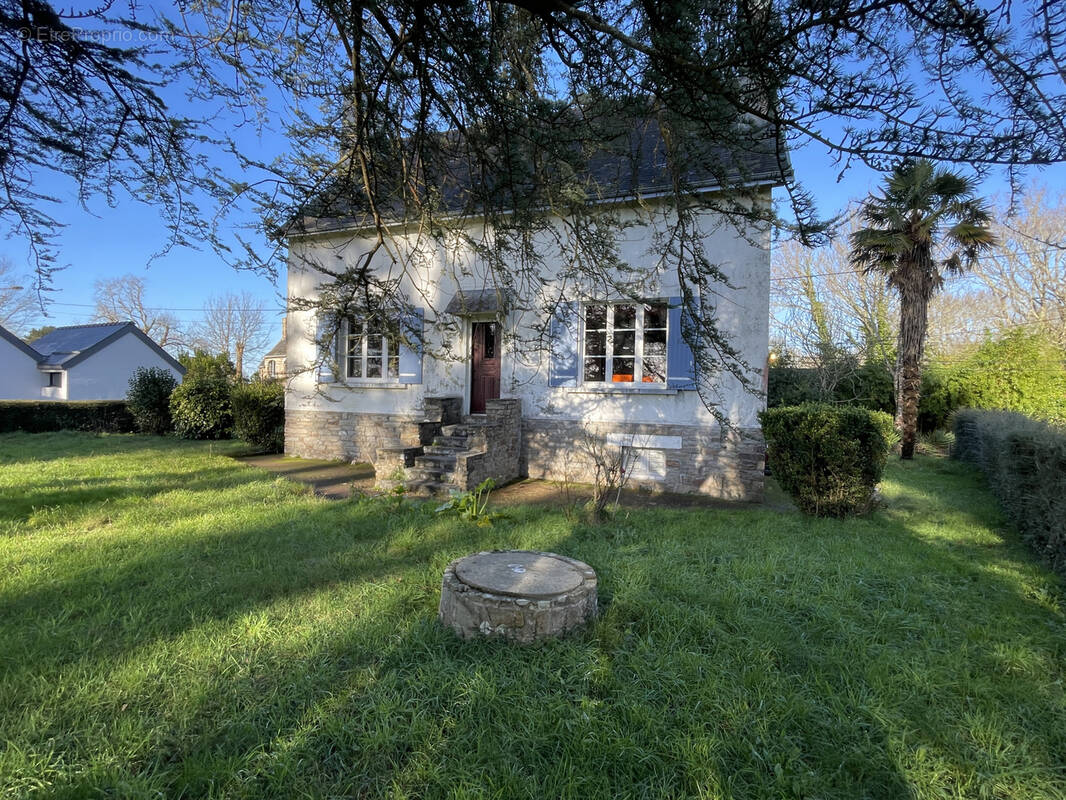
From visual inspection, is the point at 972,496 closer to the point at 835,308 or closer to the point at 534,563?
the point at 534,563

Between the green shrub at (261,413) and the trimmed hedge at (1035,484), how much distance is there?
12.4 meters

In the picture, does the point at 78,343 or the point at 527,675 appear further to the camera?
the point at 78,343

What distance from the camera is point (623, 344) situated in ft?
27.7

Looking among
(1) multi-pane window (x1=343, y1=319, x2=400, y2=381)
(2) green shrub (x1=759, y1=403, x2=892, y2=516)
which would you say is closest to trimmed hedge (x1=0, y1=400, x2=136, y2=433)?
(1) multi-pane window (x1=343, y1=319, x2=400, y2=381)

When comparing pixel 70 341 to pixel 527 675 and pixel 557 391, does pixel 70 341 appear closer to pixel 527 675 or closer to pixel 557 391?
pixel 557 391

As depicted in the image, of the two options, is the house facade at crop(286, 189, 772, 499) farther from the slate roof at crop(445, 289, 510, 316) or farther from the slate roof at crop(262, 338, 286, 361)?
the slate roof at crop(262, 338, 286, 361)

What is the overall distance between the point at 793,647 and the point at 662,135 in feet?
10.8

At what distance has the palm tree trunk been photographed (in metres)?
11.6

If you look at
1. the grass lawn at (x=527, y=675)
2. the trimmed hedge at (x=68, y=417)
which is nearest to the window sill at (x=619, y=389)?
the grass lawn at (x=527, y=675)

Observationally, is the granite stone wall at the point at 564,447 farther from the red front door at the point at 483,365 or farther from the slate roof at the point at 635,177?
the slate roof at the point at 635,177

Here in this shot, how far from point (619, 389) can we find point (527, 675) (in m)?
6.15

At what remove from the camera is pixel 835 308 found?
61.2 ft

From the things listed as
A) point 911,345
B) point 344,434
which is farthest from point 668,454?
point 911,345

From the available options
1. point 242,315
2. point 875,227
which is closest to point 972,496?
point 875,227
